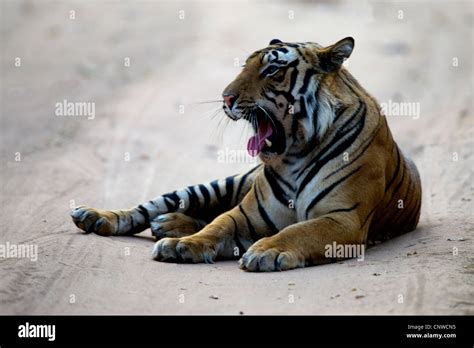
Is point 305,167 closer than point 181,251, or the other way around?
point 181,251

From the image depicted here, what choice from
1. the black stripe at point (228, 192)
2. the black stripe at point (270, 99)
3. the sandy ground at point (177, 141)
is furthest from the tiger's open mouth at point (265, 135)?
the black stripe at point (228, 192)

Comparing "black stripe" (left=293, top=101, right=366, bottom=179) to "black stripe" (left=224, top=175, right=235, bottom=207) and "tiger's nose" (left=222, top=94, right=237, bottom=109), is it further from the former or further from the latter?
"black stripe" (left=224, top=175, right=235, bottom=207)

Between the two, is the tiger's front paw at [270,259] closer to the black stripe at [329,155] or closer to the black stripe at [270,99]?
the black stripe at [329,155]

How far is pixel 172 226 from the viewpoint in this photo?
7.54 m

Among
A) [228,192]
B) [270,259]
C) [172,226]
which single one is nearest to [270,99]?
[270,259]

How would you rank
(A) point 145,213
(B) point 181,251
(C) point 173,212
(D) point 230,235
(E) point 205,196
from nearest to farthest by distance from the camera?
1. (B) point 181,251
2. (D) point 230,235
3. (A) point 145,213
4. (C) point 173,212
5. (E) point 205,196

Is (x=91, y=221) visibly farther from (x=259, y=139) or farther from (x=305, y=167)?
(x=305, y=167)

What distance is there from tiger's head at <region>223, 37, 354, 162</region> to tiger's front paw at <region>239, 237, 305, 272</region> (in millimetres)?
850

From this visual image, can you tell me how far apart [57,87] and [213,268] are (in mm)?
7847

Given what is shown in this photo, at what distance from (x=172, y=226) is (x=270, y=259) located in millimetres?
1524

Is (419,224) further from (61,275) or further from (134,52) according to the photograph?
(134,52)

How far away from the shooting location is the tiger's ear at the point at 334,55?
676 centimetres

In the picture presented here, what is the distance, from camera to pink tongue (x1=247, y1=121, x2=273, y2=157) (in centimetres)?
683

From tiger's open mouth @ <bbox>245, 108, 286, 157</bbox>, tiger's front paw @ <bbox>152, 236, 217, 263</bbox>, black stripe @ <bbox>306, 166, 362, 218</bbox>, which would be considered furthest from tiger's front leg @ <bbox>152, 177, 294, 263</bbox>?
tiger's open mouth @ <bbox>245, 108, 286, 157</bbox>
